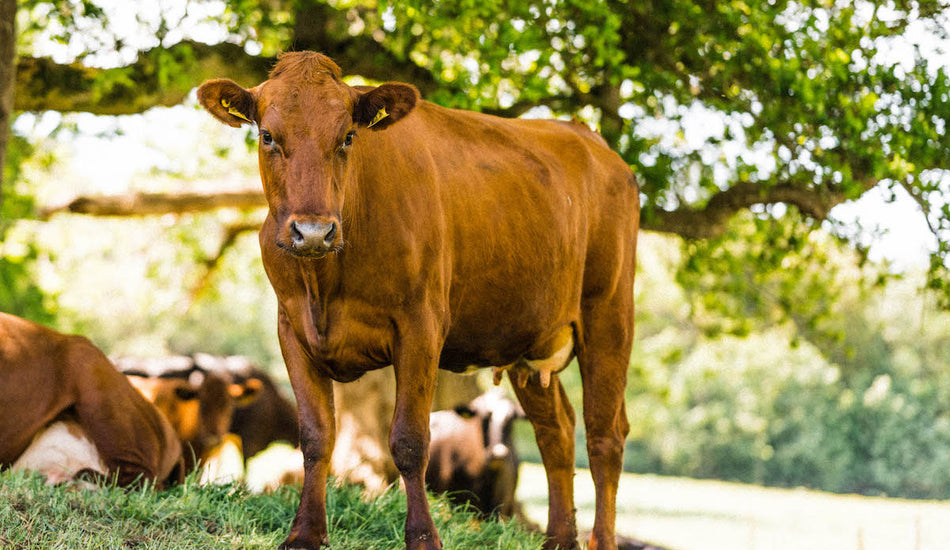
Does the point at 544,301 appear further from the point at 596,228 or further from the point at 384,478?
the point at 384,478

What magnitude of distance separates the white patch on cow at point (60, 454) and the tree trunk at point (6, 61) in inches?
97.1

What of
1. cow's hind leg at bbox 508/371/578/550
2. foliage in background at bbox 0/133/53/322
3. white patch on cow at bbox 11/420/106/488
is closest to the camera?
white patch on cow at bbox 11/420/106/488

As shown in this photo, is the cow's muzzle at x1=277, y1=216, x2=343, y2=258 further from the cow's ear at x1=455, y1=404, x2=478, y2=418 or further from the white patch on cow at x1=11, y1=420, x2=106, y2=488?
the cow's ear at x1=455, y1=404, x2=478, y2=418

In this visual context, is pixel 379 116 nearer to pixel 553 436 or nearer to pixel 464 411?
pixel 553 436

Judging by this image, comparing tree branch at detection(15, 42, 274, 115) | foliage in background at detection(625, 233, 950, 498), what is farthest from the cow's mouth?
foliage in background at detection(625, 233, 950, 498)

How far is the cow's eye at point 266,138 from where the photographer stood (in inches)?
171

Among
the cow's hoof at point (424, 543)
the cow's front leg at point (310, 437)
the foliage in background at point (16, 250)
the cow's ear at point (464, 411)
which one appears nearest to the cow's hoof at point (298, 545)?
the cow's front leg at point (310, 437)

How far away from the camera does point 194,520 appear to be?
4.76 m

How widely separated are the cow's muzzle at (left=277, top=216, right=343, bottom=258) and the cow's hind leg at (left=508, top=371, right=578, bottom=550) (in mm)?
2771

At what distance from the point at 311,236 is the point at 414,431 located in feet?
3.61

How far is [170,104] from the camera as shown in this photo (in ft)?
35.6

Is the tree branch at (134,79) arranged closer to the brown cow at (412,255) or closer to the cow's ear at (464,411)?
the cow's ear at (464,411)

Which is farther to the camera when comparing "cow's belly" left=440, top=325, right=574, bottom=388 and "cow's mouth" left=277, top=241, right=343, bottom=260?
"cow's belly" left=440, top=325, right=574, bottom=388

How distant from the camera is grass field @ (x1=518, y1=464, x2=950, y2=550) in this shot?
1139 inches
